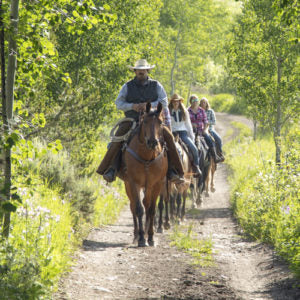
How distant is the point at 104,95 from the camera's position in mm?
14562

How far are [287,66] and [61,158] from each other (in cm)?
842

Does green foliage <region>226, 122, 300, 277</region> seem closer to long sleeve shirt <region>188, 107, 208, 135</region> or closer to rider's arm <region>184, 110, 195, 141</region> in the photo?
rider's arm <region>184, 110, 195, 141</region>

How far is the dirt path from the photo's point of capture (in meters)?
6.50

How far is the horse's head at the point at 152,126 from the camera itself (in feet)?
28.9

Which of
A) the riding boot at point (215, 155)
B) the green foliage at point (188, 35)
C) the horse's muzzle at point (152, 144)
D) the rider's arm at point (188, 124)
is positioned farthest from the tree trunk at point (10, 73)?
the green foliage at point (188, 35)

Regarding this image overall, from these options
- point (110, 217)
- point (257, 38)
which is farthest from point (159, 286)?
point (257, 38)

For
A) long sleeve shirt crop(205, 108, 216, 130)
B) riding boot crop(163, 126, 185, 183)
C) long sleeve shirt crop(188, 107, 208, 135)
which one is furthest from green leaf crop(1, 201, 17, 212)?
long sleeve shirt crop(205, 108, 216, 130)

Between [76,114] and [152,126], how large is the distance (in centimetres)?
276

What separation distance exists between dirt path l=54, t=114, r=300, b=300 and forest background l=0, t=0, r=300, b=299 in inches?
11.6

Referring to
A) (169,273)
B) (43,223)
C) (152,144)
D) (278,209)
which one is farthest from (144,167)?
(43,223)

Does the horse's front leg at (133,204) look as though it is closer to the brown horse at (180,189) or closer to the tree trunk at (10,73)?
the brown horse at (180,189)

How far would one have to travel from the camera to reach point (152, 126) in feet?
29.2

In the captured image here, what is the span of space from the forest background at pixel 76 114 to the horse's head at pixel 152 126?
1.73 meters

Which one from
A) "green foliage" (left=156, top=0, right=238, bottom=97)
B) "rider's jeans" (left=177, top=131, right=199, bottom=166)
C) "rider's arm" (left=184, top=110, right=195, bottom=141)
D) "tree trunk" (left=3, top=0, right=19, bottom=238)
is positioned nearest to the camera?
"tree trunk" (left=3, top=0, right=19, bottom=238)
